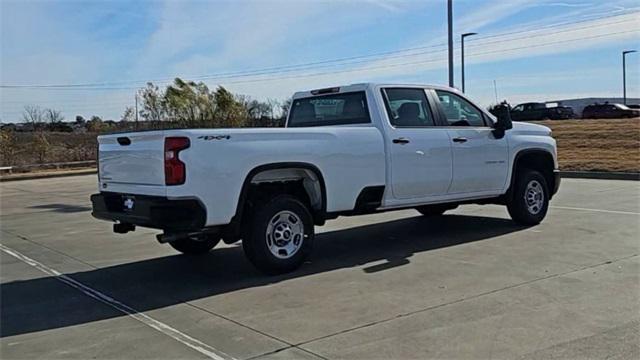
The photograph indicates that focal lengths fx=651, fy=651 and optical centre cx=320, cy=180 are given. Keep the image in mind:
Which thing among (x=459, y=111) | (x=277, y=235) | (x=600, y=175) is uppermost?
(x=459, y=111)

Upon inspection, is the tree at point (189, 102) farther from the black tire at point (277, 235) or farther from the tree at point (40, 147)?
the black tire at point (277, 235)

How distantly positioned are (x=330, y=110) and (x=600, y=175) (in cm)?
1175

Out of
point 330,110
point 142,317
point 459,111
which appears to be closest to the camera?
point 142,317

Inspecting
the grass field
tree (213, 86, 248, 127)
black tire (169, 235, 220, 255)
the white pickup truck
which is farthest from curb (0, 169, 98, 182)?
the white pickup truck

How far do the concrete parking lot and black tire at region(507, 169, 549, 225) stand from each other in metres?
0.19

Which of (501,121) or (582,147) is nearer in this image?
(501,121)

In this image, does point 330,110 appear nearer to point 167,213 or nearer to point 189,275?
point 189,275

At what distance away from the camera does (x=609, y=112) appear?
4412 cm

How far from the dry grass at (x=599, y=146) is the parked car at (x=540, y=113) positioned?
11.3 meters

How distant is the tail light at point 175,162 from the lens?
609cm

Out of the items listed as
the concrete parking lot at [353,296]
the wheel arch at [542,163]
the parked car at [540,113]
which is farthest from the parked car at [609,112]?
the concrete parking lot at [353,296]

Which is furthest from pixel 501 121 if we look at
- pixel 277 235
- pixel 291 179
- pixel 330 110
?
pixel 277 235

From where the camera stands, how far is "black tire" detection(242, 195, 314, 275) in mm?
6664

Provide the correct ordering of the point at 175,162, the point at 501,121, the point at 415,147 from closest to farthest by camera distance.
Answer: the point at 175,162, the point at 415,147, the point at 501,121
